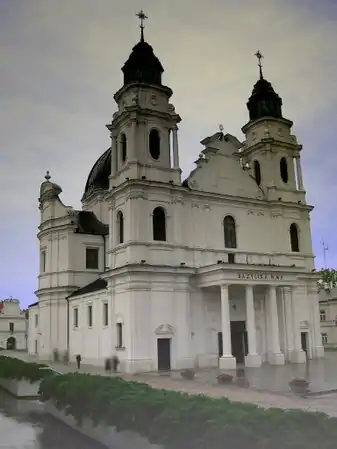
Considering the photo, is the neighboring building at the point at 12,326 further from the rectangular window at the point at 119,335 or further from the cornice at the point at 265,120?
the cornice at the point at 265,120

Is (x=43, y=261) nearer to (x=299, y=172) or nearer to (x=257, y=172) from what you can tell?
(x=257, y=172)

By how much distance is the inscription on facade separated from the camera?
32.2 meters

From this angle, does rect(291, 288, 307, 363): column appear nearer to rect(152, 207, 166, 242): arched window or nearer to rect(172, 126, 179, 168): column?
rect(152, 207, 166, 242): arched window

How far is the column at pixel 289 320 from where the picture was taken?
117ft

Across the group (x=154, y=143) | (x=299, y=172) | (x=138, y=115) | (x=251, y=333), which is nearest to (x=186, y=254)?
(x=251, y=333)

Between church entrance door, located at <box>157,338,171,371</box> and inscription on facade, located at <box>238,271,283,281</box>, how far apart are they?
6439mm

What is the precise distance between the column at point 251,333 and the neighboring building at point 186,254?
67 mm

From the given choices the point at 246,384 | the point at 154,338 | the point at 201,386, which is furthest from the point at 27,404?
the point at 154,338

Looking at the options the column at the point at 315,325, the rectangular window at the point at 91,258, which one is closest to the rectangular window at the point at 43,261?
the rectangular window at the point at 91,258

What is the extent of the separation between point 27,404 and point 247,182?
969 inches

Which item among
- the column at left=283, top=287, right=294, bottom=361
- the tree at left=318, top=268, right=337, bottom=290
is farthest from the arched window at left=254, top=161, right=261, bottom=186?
the tree at left=318, top=268, right=337, bottom=290

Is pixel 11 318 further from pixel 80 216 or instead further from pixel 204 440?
pixel 204 440

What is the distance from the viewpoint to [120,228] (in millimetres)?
34500

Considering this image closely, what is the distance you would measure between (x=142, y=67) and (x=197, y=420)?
102ft
